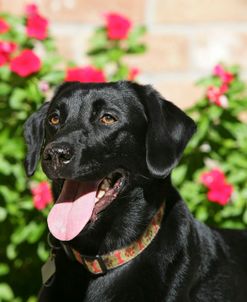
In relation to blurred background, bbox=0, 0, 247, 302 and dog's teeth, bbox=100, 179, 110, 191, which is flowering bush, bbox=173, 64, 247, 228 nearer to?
blurred background, bbox=0, 0, 247, 302

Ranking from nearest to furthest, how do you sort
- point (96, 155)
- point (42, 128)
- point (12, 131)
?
point (96, 155)
point (42, 128)
point (12, 131)

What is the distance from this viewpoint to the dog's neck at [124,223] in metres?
3.42

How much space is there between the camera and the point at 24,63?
448cm

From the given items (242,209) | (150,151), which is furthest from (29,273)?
(150,151)

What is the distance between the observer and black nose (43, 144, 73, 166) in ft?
10.2

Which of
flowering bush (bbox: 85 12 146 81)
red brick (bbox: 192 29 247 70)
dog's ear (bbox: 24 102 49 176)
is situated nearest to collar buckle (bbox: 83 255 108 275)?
dog's ear (bbox: 24 102 49 176)

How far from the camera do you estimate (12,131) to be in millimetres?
4598

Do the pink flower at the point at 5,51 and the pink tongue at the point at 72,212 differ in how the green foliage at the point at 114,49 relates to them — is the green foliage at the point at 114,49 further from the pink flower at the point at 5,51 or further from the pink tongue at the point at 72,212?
the pink tongue at the point at 72,212

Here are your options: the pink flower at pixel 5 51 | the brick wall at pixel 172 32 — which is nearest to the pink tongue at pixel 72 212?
the pink flower at pixel 5 51

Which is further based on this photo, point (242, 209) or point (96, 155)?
point (242, 209)

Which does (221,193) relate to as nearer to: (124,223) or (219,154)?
(219,154)

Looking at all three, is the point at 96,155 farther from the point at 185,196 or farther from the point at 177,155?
the point at 185,196

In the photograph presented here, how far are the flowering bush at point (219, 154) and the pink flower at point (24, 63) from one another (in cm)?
103

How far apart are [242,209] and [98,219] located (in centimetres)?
151
